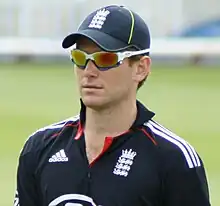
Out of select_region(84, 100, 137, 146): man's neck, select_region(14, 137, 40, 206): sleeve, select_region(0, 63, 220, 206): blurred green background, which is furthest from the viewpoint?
select_region(0, 63, 220, 206): blurred green background

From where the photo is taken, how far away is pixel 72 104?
1705cm

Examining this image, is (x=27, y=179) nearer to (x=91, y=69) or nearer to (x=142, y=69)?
(x=91, y=69)

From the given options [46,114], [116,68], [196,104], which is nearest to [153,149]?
[116,68]

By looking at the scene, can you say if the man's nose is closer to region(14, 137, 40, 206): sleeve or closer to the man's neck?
the man's neck

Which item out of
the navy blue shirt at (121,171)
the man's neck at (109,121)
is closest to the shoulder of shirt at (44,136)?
the navy blue shirt at (121,171)

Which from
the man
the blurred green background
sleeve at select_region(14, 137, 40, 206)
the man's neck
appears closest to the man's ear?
the man

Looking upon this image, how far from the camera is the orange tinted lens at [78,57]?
3977mm

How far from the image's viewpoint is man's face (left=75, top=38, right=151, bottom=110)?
158 inches

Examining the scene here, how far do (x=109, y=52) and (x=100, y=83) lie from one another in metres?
0.15

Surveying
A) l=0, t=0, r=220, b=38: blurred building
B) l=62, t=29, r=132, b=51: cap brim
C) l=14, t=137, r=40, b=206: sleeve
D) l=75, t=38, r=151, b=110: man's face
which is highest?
l=0, t=0, r=220, b=38: blurred building

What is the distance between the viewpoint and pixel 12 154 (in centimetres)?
1187

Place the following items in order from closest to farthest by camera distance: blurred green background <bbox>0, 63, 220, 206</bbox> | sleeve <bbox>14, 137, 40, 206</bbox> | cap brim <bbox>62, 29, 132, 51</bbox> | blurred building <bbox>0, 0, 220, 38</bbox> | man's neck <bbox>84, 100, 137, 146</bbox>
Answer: cap brim <bbox>62, 29, 132, 51</bbox> → man's neck <bbox>84, 100, 137, 146</bbox> → sleeve <bbox>14, 137, 40, 206</bbox> → blurred green background <bbox>0, 63, 220, 206</bbox> → blurred building <bbox>0, 0, 220, 38</bbox>

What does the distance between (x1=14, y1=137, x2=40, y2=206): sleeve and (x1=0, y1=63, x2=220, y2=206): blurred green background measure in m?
5.03

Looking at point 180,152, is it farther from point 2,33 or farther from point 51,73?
point 2,33
